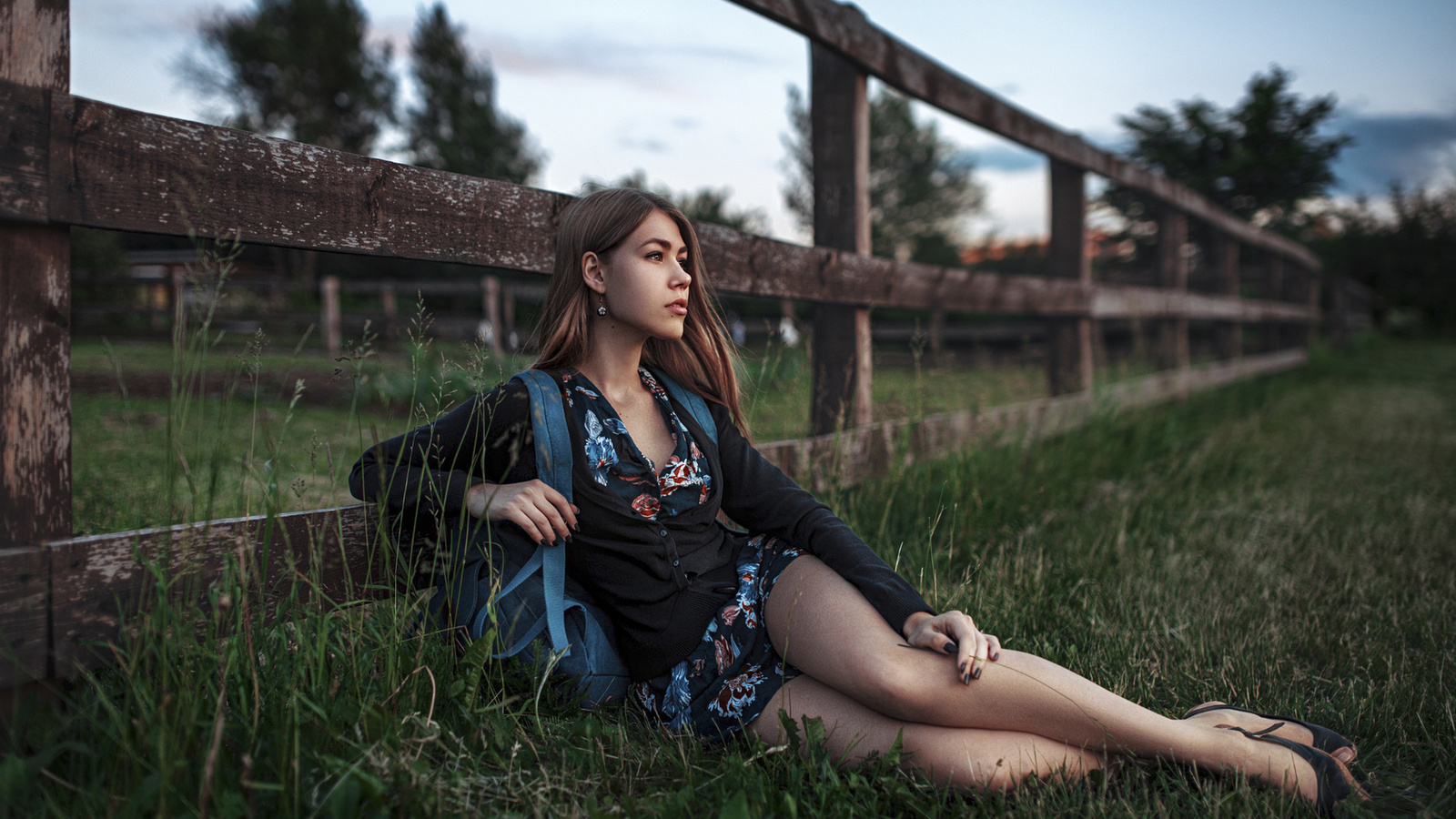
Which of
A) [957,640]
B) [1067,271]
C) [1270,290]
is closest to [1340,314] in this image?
[1270,290]

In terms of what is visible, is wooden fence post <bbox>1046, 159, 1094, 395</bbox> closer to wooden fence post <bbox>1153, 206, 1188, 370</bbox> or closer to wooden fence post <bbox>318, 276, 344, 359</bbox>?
wooden fence post <bbox>1153, 206, 1188, 370</bbox>

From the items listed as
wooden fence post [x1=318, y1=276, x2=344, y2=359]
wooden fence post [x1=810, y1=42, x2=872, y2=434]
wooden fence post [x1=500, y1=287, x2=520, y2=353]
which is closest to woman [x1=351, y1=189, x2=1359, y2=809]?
wooden fence post [x1=500, y1=287, x2=520, y2=353]

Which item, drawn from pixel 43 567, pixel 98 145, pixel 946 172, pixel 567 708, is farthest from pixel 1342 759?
pixel 946 172

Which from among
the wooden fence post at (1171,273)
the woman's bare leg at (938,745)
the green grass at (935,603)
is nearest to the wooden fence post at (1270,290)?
the wooden fence post at (1171,273)

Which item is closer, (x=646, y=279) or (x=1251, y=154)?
(x=646, y=279)

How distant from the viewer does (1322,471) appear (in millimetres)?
4812

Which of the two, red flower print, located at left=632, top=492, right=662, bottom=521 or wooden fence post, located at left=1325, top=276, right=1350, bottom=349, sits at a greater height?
wooden fence post, located at left=1325, top=276, right=1350, bottom=349

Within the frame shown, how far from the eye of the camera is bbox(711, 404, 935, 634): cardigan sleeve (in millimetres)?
1741

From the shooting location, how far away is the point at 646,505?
184 cm

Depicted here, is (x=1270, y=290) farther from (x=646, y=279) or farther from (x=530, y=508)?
(x=530, y=508)

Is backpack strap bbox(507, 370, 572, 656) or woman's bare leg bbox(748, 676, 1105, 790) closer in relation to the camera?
woman's bare leg bbox(748, 676, 1105, 790)

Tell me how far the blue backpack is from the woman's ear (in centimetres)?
26

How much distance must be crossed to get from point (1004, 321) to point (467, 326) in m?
12.9

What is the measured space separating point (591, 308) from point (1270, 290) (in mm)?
12626
